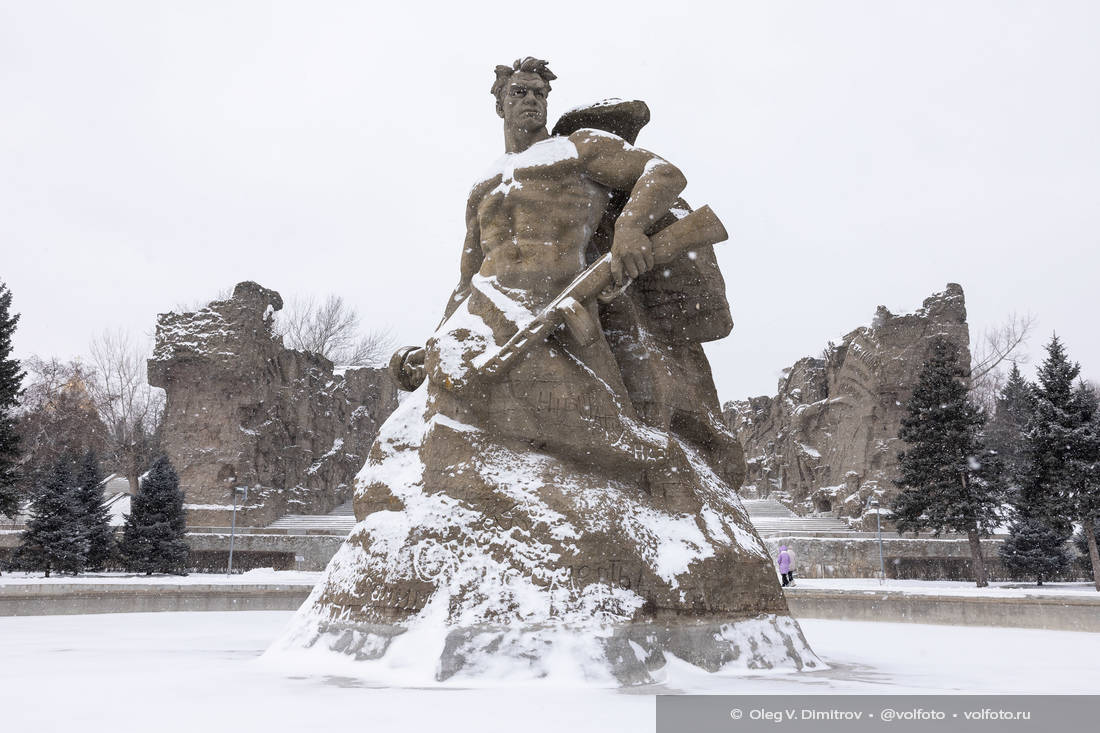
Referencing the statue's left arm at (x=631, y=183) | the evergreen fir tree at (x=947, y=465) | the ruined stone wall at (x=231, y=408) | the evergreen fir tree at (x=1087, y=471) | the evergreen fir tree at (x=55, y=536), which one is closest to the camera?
the statue's left arm at (x=631, y=183)

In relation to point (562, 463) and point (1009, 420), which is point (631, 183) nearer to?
point (562, 463)

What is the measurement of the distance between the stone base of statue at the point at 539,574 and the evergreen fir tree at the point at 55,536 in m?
16.7

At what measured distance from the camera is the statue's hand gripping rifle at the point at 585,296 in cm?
491

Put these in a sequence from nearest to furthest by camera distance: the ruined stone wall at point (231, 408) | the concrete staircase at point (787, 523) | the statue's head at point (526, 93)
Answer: the statue's head at point (526, 93), the concrete staircase at point (787, 523), the ruined stone wall at point (231, 408)

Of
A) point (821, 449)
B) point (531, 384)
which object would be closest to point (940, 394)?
point (821, 449)

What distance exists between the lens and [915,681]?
434 centimetres

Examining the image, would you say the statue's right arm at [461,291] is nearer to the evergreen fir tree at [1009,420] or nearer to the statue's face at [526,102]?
the statue's face at [526,102]

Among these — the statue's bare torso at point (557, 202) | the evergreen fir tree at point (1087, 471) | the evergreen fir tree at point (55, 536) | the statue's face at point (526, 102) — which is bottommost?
the evergreen fir tree at point (55, 536)

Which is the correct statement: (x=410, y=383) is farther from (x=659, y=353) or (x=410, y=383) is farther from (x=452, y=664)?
(x=452, y=664)

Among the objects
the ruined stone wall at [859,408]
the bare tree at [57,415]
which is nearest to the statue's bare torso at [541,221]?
the ruined stone wall at [859,408]

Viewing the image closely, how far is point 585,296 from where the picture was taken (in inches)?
199

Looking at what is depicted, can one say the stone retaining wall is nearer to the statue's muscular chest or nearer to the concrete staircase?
the statue's muscular chest

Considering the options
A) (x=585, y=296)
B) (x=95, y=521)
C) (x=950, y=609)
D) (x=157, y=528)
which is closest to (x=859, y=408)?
(x=950, y=609)

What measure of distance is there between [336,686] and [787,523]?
25619 mm
